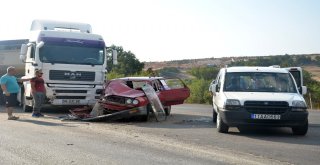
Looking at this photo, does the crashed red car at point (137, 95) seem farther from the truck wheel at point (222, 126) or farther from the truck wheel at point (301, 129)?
the truck wheel at point (301, 129)

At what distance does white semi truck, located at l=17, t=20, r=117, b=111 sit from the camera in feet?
56.9

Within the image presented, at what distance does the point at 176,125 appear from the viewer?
46.7 ft

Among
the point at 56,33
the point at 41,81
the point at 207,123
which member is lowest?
the point at 207,123

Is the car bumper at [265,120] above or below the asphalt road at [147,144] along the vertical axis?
above

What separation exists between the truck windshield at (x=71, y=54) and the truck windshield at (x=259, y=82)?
6.38m

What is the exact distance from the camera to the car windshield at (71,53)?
57.1 feet

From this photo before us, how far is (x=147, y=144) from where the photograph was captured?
997 centimetres

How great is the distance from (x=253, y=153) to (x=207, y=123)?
605 centimetres

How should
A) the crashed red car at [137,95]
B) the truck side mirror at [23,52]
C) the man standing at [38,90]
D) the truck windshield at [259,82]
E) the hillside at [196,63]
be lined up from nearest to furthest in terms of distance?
the truck windshield at [259,82], the crashed red car at [137,95], the man standing at [38,90], the truck side mirror at [23,52], the hillside at [196,63]

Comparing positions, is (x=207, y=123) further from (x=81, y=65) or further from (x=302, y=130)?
(x=81, y=65)

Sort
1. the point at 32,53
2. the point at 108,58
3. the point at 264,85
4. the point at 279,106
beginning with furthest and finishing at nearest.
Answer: the point at 108,58
the point at 32,53
the point at 264,85
the point at 279,106

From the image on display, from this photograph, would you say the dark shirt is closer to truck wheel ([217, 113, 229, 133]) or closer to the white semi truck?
the white semi truck

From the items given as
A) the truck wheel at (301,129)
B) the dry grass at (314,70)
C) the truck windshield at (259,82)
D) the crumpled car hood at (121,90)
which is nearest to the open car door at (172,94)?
the crumpled car hood at (121,90)

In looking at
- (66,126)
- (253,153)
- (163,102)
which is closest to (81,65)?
(163,102)
